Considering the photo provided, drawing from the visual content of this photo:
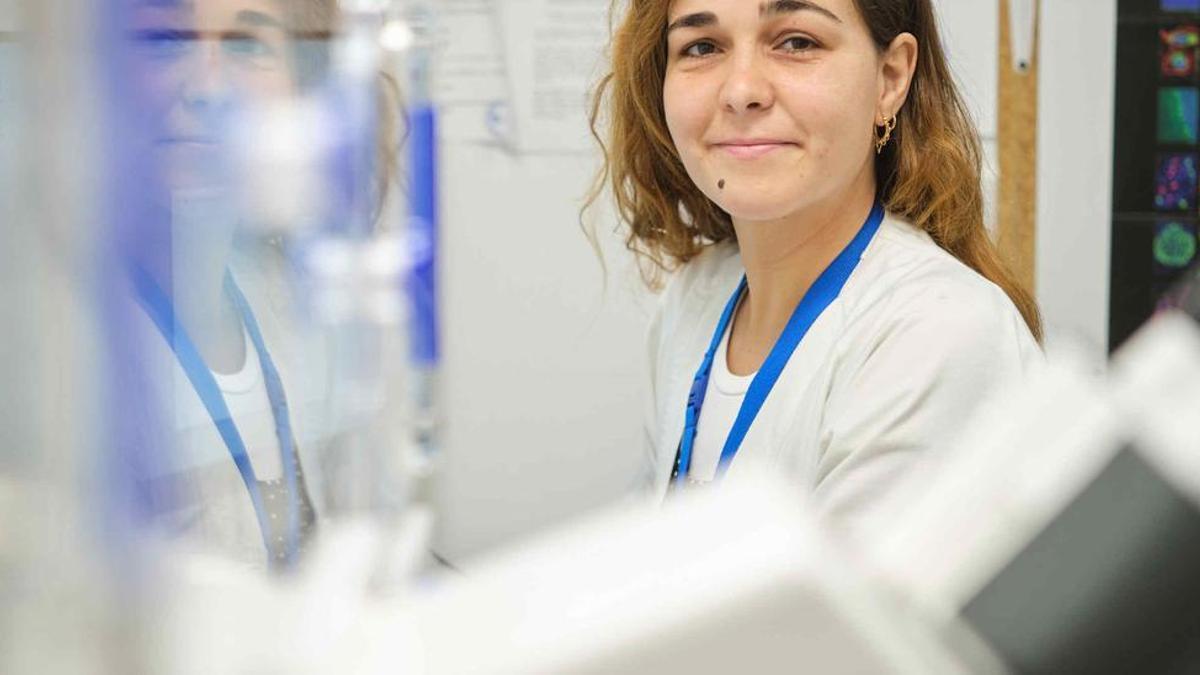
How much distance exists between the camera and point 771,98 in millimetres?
1212

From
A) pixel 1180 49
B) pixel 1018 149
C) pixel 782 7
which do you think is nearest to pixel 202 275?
pixel 782 7

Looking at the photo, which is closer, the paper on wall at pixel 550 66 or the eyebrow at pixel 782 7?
the eyebrow at pixel 782 7

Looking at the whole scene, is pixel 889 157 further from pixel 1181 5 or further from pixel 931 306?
pixel 1181 5

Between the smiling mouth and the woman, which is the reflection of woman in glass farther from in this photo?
the smiling mouth

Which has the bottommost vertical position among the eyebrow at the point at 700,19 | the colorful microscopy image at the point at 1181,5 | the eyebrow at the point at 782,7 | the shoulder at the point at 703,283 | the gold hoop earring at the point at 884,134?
the shoulder at the point at 703,283

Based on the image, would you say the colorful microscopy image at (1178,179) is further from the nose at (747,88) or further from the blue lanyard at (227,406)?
the blue lanyard at (227,406)

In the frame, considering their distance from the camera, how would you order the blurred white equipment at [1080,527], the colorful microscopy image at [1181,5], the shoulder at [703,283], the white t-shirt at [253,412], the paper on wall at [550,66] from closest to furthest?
the blurred white equipment at [1080,527]
the white t-shirt at [253,412]
the shoulder at [703,283]
the colorful microscopy image at [1181,5]
the paper on wall at [550,66]

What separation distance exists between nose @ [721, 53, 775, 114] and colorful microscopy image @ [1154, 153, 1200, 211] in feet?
5.21

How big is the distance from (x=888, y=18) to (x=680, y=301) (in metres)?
0.39

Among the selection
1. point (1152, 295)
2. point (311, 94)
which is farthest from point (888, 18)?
point (1152, 295)

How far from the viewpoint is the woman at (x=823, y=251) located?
1090mm

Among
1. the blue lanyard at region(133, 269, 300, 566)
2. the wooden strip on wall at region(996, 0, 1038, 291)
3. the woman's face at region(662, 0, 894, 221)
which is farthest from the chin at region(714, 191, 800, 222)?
the wooden strip on wall at region(996, 0, 1038, 291)

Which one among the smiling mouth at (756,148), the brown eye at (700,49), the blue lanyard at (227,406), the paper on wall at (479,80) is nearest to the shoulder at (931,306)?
the smiling mouth at (756,148)

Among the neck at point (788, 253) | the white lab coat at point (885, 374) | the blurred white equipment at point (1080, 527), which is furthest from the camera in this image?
the neck at point (788, 253)
